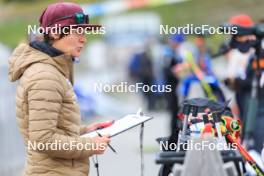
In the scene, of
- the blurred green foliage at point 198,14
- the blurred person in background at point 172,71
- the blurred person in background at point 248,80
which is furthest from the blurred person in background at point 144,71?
the blurred person in background at point 248,80

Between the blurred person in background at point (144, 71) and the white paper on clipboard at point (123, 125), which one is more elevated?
the blurred person in background at point (144, 71)

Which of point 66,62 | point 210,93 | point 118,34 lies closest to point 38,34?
point 66,62

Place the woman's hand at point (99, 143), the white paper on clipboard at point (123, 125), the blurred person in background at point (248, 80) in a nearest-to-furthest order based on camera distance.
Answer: the woman's hand at point (99, 143) → the white paper on clipboard at point (123, 125) → the blurred person in background at point (248, 80)

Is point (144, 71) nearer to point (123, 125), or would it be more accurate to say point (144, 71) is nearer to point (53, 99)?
point (123, 125)

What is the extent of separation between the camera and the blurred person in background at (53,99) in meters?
5.11

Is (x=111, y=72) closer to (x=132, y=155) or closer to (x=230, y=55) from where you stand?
(x=132, y=155)

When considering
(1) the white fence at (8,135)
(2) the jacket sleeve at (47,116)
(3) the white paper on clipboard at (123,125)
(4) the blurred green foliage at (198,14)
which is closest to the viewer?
(2) the jacket sleeve at (47,116)

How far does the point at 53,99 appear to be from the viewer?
513 centimetres

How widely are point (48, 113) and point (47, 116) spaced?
0.02m

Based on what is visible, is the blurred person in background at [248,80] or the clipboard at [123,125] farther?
the blurred person in background at [248,80]

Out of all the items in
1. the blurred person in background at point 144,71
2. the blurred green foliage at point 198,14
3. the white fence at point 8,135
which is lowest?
the white fence at point 8,135

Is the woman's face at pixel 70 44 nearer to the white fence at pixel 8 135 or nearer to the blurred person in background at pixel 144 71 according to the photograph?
the white fence at pixel 8 135

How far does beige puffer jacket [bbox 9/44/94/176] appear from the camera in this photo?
511 centimetres

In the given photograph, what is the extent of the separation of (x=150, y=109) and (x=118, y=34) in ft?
37.4
